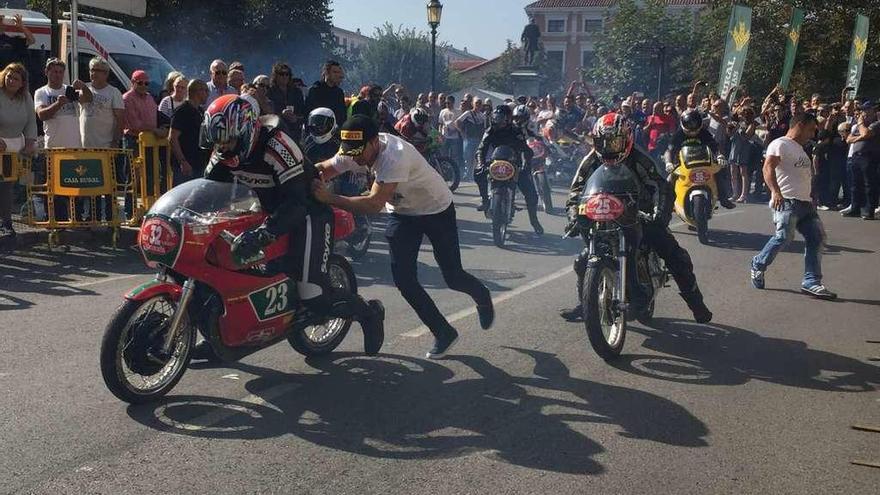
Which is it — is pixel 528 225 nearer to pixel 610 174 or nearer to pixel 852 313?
pixel 852 313

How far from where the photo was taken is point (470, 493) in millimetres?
4375

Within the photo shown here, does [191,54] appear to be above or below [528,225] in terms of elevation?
above

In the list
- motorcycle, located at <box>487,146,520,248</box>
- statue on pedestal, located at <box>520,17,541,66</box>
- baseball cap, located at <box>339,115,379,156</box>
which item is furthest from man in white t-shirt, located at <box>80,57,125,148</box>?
statue on pedestal, located at <box>520,17,541,66</box>

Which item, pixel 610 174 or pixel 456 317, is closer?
pixel 610 174

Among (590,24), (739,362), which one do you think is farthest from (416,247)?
(590,24)

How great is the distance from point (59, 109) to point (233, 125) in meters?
6.47

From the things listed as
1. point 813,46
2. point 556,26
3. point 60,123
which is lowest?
point 60,123

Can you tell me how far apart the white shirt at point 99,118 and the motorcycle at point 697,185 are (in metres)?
7.32

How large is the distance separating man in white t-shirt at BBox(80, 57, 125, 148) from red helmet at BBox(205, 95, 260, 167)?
630cm

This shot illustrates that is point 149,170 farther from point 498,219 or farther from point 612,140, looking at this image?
point 612,140

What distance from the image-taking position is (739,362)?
271 inches

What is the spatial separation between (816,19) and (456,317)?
142ft

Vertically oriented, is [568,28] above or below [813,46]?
above

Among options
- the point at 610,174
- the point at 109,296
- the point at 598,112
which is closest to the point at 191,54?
the point at 598,112
